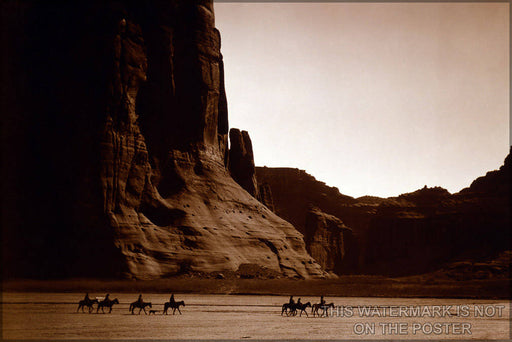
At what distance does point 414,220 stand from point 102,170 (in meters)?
95.9

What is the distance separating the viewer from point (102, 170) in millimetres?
56719

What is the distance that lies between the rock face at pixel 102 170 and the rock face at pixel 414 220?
166 feet

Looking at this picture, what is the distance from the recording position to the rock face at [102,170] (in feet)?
183

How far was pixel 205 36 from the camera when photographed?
8100cm

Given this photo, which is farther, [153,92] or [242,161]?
[242,161]

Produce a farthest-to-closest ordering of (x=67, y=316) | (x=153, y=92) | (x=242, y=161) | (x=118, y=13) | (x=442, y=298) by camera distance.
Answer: (x=242, y=161)
(x=153, y=92)
(x=118, y=13)
(x=442, y=298)
(x=67, y=316)

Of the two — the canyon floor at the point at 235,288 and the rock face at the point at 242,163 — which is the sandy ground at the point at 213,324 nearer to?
the canyon floor at the point at 235,288

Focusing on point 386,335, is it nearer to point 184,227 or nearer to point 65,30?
point 184,227

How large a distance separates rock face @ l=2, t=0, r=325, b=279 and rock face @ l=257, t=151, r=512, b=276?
5054cm

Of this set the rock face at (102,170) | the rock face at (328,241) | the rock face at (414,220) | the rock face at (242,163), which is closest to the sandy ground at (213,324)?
the rock face at (102,170)

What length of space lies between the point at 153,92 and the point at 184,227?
19.7 m

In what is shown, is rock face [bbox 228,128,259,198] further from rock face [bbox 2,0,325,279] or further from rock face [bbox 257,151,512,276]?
rock face [bbox 257,151,512,276]

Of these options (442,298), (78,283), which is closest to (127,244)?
(78,283)

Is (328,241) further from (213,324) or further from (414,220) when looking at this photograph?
(213,324)
